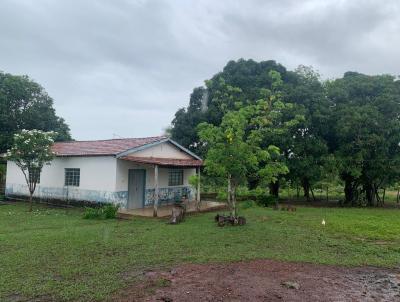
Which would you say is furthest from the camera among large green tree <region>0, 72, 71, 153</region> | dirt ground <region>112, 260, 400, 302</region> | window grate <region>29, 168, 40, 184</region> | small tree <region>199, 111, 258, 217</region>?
large green tree <region>0, 72, 71, 153</region>

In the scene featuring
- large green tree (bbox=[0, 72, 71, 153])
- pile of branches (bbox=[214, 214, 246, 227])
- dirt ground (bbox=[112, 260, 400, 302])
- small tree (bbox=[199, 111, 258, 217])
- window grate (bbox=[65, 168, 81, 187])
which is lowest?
dirt ground (bbox=[112, 260, 400, 302])

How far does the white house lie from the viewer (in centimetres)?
1691

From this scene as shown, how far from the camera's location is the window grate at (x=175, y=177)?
20459 mm

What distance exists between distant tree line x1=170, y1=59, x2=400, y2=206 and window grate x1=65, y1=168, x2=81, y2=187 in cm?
742

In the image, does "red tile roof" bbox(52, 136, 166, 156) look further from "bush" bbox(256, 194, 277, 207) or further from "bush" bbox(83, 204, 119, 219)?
"bush" bbox(256, 194, 277, 207)

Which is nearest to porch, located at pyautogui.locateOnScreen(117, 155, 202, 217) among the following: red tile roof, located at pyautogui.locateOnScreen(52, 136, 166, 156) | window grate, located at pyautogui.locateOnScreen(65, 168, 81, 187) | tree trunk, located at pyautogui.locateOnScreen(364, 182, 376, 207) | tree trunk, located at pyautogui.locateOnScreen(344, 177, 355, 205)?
red tile roof, located at pyautogui.locateOnScreen(52, 136, 166, 156)

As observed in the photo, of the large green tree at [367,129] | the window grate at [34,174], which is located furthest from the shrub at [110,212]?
the large green tree at [367,129]

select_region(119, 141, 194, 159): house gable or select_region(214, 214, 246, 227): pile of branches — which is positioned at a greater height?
select_region(119, 141, 194, 159): house gable

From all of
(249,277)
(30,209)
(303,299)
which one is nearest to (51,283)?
(249,277)

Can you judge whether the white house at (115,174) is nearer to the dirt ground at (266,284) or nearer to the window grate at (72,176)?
the window grate at (72,176)

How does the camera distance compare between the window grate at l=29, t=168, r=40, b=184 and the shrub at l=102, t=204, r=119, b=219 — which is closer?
the shrub at l=102, t=204, r=119, b=219

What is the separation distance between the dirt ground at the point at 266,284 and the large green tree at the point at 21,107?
78.0ft

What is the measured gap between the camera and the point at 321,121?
71.6 ft

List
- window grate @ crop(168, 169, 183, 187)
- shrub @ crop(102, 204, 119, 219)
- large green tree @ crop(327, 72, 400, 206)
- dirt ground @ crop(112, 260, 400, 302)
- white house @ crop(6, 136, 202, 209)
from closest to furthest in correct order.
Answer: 1. dirt ground @ crop(112, 260, 400, 302)
2. shrub @ crop(102, 204, 119, 219)
3. white house @ crop(6, 136, 202, 209)
4. window grate @ crop(168, 169, 183, 187)
5. large green tree @ crop(327, 72, 400, 206)
